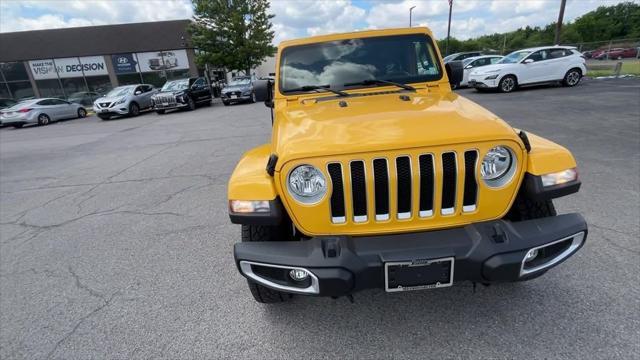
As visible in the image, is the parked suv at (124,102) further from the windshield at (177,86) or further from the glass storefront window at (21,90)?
the glass storefront window at (21,90)

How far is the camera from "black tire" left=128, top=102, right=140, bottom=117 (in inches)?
677

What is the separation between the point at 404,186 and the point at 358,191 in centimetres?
25

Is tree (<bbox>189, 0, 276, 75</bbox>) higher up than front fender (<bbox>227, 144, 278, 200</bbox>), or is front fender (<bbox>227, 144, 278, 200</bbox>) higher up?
tree (<bbox>189, 0, 276, 75</bbox>)

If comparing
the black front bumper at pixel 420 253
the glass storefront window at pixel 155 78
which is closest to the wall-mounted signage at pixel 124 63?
the glass storefront window at pixel 155 78

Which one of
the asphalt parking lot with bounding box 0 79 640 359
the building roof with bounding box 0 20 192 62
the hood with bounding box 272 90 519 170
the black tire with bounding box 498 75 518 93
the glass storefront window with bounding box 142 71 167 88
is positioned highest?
the building roof with bounding box 0 20 192 62

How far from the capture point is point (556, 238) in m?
1.77

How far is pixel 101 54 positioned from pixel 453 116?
35878 millimetres

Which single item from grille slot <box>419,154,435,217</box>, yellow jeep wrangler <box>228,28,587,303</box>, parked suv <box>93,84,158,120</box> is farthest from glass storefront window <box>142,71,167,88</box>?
grille slot <box>419,154,435,217</box>

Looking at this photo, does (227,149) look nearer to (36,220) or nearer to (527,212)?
(36,220)

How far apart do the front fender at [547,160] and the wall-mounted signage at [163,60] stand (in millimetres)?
32707

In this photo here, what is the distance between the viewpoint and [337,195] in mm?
1808

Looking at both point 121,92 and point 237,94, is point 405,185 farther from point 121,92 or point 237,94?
point 121,92

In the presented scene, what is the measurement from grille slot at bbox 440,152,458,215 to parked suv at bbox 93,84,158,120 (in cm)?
1857

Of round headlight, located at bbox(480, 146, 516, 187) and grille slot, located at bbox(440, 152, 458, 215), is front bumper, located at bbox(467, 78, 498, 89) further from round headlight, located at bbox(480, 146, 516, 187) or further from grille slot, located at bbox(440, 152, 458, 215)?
grille slot, located at bbox(440, 152, 458, 215)
